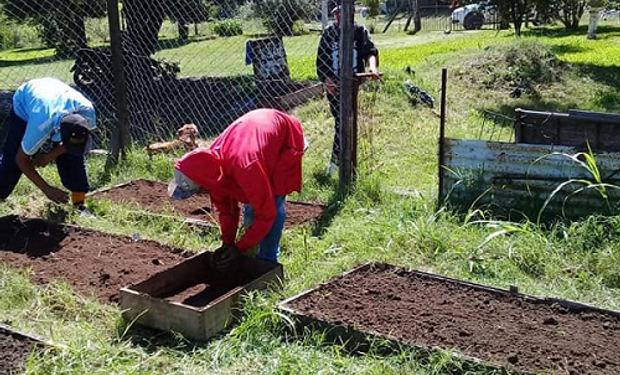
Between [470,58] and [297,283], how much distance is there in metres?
9.40

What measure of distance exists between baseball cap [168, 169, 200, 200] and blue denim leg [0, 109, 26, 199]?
267 centimetres

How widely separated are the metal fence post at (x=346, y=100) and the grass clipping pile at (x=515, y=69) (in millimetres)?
6035

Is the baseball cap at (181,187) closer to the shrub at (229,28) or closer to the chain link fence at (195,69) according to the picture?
the chain link fence at (195,69)

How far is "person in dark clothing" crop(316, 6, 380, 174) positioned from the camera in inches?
288

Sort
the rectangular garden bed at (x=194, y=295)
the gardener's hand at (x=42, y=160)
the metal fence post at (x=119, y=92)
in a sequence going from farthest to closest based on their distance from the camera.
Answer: the metal fence post at (x=119, y=92)
the gardener's hand at (x=42, y=160)
the rectangular garden bed at (x=194, y=295)

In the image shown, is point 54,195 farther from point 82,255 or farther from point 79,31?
point 79,31

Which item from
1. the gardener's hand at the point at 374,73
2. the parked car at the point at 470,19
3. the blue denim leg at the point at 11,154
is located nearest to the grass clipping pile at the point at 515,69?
the gardener's hand at the point at 374,73

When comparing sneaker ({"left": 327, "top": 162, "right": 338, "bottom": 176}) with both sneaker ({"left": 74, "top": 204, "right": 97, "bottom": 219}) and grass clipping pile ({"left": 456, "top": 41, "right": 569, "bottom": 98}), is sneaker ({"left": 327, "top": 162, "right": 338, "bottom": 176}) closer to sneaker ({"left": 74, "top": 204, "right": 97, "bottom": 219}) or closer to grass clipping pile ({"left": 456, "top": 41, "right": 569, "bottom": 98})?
sneaker ({"left": 74, "top": 204, "right": 97, "bottom": 219})

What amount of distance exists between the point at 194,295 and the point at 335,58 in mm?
3431

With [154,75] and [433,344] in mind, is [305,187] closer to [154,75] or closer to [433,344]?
[433,344]

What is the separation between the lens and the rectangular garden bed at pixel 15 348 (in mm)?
3889

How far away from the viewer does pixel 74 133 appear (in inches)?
228

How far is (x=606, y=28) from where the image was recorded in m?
23.5

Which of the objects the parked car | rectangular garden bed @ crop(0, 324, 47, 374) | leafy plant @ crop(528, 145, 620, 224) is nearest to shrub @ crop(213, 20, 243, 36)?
leafy plant @ crop(528, 145, 620, 224)
